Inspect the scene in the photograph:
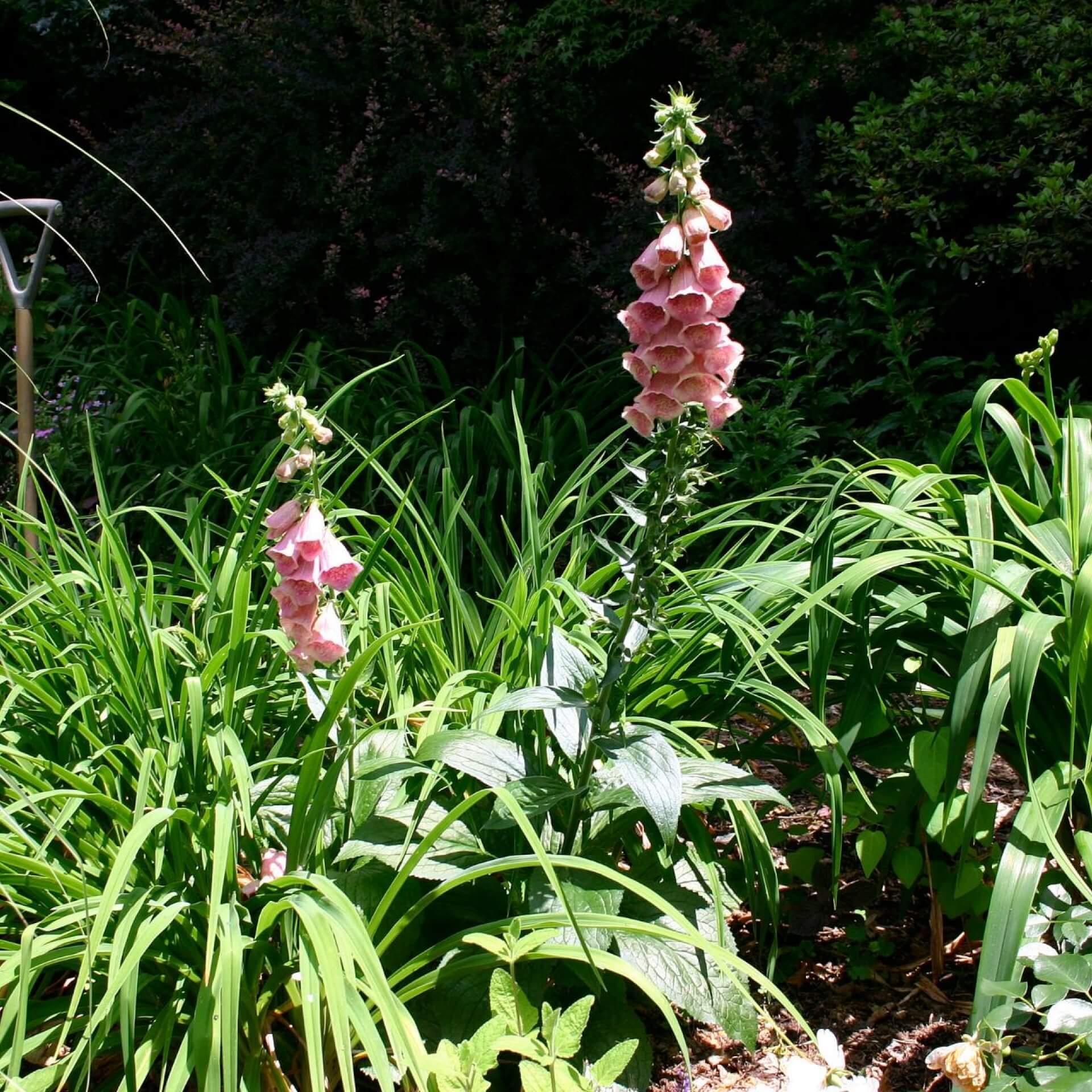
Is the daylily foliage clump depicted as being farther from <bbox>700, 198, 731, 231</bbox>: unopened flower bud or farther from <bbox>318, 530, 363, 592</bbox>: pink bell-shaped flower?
<bbox>318, 530, 363, 592</bbox>: pink bell-shaped flower

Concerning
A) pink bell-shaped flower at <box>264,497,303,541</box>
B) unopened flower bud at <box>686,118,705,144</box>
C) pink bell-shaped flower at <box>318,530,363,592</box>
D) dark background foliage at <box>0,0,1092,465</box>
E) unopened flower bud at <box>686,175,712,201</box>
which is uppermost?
dark background foliage at <box>0,0,1092,465</box>

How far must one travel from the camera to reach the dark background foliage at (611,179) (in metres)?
3.54

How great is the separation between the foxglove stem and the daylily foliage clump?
71 mm

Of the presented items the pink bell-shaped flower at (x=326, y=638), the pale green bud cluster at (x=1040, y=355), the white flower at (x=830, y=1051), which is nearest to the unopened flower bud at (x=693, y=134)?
the pink bell-shaped flower at (x=326, y=638)

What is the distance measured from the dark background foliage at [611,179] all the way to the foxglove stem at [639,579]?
1854mm

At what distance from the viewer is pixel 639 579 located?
5.03 ft

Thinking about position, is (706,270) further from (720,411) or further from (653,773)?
(653,773)

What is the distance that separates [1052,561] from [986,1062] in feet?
2.67

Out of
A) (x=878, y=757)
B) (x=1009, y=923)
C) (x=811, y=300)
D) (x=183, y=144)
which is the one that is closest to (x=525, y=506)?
(x=878, y=757)

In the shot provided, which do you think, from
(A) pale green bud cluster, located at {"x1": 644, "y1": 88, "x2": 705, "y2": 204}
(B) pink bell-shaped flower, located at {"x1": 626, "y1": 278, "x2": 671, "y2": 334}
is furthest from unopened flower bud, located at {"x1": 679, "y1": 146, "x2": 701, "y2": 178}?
(B) pink bell-shaped flower, located at {"x1": 626, "y1": 278, "x2": 671, "y2": 334}

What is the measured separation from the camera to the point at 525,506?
2.34 metres

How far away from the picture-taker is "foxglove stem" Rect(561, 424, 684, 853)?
148 centimetres

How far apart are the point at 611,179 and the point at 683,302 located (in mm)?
3448

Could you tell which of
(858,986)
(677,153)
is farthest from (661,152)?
(858,986)
